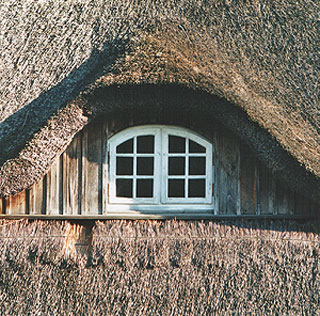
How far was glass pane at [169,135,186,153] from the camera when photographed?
4.99 meters

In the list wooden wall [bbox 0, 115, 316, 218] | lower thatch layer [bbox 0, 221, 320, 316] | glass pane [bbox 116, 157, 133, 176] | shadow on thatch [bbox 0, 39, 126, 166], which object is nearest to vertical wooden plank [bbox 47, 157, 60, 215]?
wooden wall [bbox 0, 115, 316, 218]

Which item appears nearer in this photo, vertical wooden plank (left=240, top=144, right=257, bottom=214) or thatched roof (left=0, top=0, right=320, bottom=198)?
thatched roof (left=0, top=0, right=320, bottom=198)

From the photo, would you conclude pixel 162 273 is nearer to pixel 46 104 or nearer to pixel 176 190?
pixel 176 190

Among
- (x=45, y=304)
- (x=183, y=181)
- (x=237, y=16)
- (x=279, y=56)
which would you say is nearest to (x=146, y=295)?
(x=45, y=304)

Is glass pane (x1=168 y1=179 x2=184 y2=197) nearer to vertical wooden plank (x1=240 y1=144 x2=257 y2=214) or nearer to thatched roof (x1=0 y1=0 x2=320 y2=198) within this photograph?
vertical wooden plank (x1=240 y1=144 x2=257 y2=214)

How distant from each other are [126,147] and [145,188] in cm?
53

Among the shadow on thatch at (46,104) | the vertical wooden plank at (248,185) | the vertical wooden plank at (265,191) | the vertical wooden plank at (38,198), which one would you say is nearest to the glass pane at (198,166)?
the vertical wooden plank at (248,185)

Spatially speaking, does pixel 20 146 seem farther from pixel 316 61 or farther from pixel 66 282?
pixel 316 61

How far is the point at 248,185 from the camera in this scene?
4.91 metres

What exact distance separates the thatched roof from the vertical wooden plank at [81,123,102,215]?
317mm

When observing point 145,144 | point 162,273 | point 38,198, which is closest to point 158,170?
point 145,144

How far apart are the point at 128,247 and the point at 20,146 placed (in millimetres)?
1321

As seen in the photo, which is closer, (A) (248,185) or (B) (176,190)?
(A) (248,185)

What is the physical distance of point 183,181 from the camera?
5.34 meters
